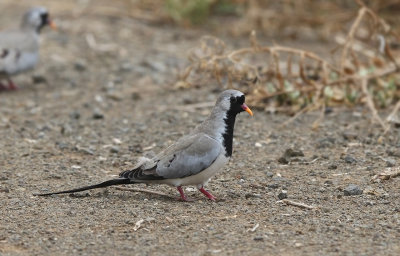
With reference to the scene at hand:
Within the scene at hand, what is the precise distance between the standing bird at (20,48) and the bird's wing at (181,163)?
12.8 feet

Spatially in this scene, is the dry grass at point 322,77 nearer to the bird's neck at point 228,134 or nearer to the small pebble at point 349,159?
the small pebble at point 349,159

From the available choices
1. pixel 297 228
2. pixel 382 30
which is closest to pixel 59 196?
pixel 297 228

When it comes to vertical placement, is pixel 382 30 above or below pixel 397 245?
above

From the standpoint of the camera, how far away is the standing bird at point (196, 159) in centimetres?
444

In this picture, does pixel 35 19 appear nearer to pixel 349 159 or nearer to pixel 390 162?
pixel 349 159

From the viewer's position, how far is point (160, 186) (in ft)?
16.3

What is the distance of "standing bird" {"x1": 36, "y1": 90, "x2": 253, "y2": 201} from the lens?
444cm

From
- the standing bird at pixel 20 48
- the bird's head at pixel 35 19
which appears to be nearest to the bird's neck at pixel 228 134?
the standing bird at pixel 20 48

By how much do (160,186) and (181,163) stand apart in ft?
1.78

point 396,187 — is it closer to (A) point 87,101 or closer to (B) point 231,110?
(B) point 231,110

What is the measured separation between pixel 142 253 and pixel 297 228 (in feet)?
2.93

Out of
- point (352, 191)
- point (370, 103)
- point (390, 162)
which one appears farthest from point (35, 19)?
point (352, 191)

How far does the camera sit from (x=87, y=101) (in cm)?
737

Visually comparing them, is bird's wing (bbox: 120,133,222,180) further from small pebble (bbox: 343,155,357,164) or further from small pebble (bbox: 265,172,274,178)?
small pebble (bbox: 343,155,357,164)
